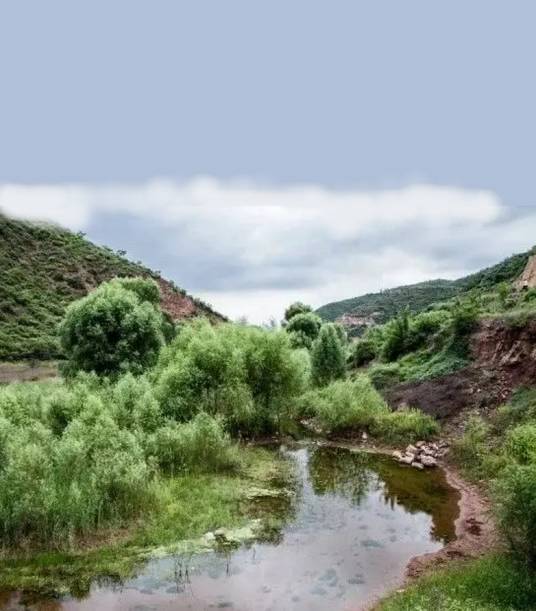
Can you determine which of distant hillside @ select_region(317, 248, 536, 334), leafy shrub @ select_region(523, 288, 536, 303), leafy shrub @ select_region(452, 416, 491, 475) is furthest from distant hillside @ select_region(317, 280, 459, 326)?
leafy shrub @ select_region(452, 416, 491, 475)

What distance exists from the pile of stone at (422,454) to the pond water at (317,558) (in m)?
1.73

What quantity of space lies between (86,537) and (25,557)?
2071mm

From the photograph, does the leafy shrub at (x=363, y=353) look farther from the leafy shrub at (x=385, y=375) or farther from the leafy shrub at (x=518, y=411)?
the leafy shrub at (x=518, y=411)

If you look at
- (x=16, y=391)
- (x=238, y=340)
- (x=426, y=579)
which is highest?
(x=238, y=340)

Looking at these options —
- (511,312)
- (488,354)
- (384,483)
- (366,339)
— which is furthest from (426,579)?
(366,339)

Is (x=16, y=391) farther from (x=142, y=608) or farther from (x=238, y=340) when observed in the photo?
(x=142, y=608)

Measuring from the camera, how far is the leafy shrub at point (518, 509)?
1772cm

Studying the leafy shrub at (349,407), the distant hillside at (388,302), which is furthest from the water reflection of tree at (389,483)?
the distant hillside at (388,302)

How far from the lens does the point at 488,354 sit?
1657 inches

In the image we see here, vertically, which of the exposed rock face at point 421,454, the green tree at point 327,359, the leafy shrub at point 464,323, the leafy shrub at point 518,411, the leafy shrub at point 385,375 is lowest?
the exposed rock face at point 421,454

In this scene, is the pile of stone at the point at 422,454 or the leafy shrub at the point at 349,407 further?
the leafy shrub at the point at 349,407

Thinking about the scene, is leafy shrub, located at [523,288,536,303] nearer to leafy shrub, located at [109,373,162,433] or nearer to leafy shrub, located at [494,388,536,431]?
leafy shrub, located at [494,388,536,431]

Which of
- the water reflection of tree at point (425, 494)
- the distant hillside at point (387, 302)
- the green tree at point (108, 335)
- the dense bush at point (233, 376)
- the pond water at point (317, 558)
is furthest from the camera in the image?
the distant hillside at point (387, 302)

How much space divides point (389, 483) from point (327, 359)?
19.5m
